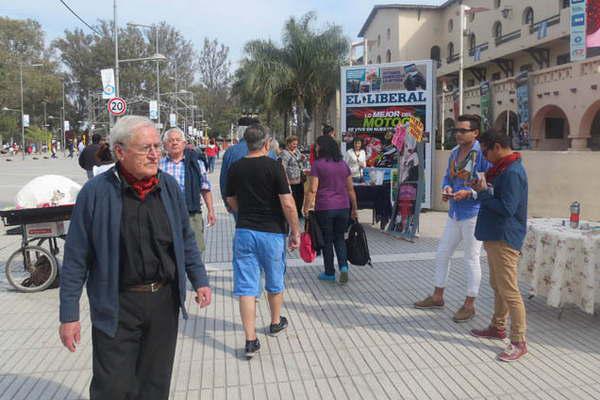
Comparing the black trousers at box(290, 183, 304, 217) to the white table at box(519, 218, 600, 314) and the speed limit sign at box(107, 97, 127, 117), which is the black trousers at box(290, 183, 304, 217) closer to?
the white table at box(519, 218, 600, 314)

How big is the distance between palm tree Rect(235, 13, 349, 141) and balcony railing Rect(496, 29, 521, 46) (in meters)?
12.1

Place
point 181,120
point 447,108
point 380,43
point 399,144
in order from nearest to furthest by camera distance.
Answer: point 399,144, point 447,108, point 380,43, point 181,120

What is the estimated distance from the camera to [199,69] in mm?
65188

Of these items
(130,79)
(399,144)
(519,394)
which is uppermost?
(130,79)

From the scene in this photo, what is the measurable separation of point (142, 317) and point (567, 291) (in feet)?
12.2

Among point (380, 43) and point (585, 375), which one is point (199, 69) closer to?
point (380, 43)

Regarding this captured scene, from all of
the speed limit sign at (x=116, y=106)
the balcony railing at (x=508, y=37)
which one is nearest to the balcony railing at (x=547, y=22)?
the balcony railing at (x=508, y=37)

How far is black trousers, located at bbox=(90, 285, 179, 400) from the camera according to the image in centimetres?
244

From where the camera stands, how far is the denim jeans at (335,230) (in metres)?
5.86

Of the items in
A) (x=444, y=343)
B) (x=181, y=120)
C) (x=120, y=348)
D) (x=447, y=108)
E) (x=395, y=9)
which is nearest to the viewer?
(x=120, y=348)

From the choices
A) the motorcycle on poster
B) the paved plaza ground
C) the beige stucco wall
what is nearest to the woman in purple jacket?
the paved plaza ground

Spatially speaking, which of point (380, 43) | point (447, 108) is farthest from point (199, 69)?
point (447, 108)

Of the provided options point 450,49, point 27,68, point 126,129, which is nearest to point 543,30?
point 450,49

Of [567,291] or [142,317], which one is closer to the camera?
[142,317]
